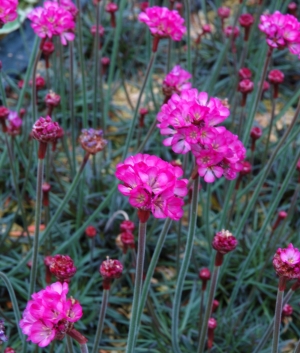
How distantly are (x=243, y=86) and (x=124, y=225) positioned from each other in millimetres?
754

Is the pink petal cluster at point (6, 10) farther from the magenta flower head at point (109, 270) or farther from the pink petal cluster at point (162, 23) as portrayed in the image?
the magenta flower head at point (109, 270)

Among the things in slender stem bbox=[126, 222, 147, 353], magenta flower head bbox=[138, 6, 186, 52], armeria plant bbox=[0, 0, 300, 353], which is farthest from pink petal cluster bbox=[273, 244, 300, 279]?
magenta flower head bbox=[138, 6, 186, 52]

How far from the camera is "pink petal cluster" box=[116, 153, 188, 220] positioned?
1195mm

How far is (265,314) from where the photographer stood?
2.54 metres

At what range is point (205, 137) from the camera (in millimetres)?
1358

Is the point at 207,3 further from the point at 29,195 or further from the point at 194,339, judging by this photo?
the point at 194,339

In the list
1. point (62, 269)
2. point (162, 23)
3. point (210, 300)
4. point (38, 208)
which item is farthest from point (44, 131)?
point (162, 23)

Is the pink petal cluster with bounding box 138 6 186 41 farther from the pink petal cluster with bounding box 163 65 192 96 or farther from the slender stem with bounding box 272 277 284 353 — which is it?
the slender stem with bounding box 272 277 284 353

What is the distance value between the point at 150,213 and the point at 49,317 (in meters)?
0.92

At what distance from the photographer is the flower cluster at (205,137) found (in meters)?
1.36

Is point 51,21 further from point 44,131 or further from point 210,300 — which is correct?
point 210,300

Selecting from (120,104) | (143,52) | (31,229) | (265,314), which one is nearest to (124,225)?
(265,314)

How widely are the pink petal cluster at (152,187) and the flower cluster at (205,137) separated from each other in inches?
6.1

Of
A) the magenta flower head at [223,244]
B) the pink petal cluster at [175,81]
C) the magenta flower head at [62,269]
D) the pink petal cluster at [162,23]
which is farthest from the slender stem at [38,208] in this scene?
the pink petal cluster at [162,23]
